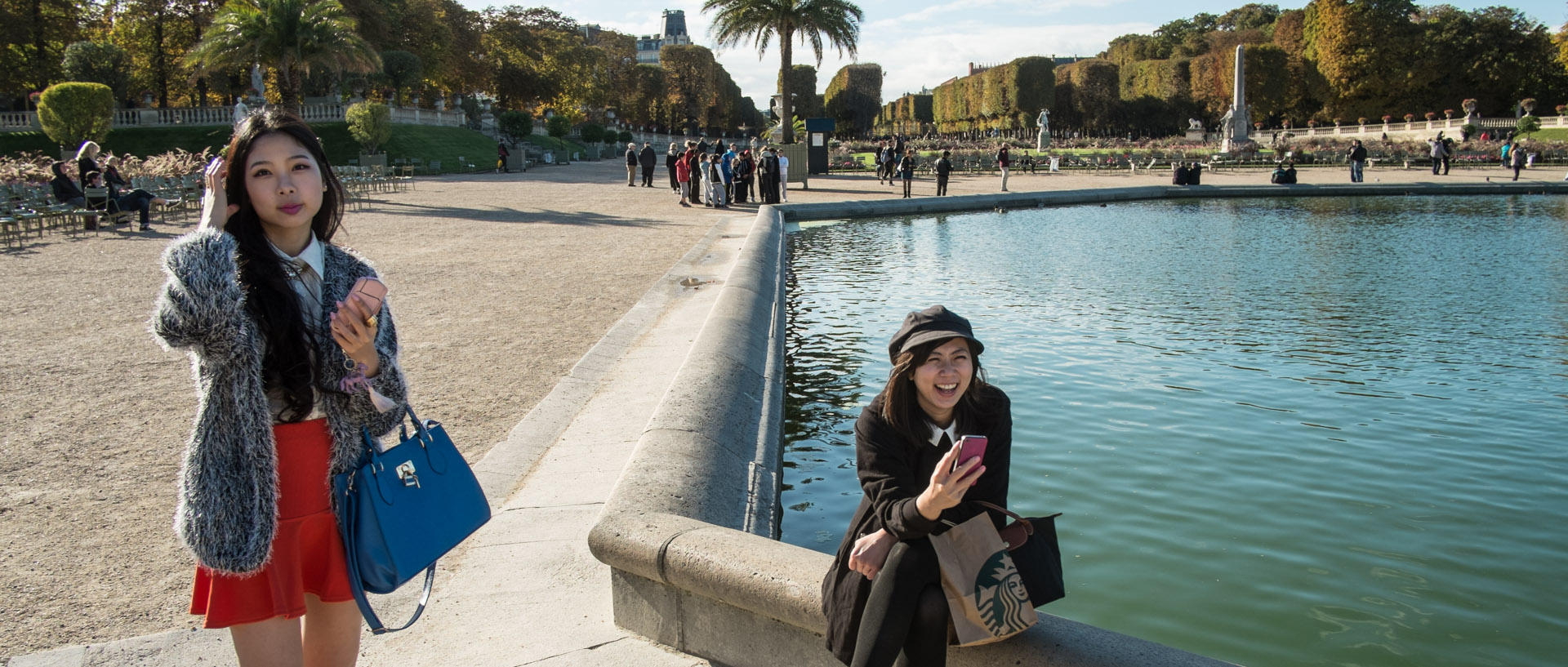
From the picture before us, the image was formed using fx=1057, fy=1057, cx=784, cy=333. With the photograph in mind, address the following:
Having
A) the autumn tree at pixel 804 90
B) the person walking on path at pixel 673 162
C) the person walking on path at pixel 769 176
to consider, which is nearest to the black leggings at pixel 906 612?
the person walking on path at pixel 769 176

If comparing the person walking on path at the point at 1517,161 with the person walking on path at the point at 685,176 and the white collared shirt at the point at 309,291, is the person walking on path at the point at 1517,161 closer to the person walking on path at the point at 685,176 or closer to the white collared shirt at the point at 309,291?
the person walking on path at the point at 685,176

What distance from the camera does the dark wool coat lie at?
2.49 m

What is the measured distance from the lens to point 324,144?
141 feet

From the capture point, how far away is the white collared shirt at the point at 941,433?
259 centimetres

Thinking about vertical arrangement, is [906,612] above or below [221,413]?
below

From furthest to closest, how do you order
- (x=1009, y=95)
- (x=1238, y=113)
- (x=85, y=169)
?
(x=1009, y=95)
(x=1238, y=113)
(x=85, y=169)

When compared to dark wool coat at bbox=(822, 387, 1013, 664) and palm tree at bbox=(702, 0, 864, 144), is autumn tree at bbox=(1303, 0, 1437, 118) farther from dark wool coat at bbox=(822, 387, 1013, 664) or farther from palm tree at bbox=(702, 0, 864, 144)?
dark wool coat at bbox=(822, 387, 1013, 664)

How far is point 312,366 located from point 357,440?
0.62 feet

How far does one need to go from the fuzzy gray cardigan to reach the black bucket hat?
→ 1.38 m

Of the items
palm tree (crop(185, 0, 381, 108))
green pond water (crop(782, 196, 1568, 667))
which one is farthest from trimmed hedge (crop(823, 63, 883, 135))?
green pond water (crop(782, 196, 1568, 667))

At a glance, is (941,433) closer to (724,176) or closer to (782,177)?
(724,176)

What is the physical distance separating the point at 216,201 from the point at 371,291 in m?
0.38

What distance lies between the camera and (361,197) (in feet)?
79.2

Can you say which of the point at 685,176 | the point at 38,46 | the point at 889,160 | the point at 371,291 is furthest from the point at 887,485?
the point at 38,46
